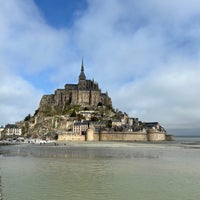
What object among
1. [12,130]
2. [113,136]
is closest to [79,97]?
[12,130]

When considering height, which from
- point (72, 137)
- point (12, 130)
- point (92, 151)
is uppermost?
point (12, 130)

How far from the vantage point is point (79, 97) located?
4225 inches

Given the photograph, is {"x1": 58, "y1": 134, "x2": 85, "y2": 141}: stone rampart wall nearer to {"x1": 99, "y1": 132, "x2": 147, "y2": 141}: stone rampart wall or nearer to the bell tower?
{"x1": 99, "y1": 132, "x2": 147, "y2": 141}: stone rampart wall

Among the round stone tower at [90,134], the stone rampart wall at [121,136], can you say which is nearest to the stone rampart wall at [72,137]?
the round stone tower at [90,134]

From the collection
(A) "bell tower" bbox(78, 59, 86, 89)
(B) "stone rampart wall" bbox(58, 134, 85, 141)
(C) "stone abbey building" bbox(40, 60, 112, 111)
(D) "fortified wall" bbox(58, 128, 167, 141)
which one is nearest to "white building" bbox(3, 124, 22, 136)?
(C) "stone abbey building" bbox(40, 60, 112, 111)

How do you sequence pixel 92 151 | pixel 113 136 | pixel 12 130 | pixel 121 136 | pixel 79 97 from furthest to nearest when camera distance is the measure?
pixel 79 97 → pixel 12 130 → pixel 121 136 → pixel 113 136 → pixel 92 151

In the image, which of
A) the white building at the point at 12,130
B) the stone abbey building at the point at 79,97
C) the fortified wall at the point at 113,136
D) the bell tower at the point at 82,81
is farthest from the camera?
the bell tower at the point at 82,81

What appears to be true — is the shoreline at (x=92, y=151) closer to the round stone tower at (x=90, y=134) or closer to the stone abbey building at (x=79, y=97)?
the round stone tower at (x=90, y=134)

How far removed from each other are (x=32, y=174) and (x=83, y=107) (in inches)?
3393

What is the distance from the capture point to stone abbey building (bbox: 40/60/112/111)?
353 feet

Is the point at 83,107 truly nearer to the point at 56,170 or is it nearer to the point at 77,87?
the point at 77,87

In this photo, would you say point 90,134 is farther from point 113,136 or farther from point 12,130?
point 12,130

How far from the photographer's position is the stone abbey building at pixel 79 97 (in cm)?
10762

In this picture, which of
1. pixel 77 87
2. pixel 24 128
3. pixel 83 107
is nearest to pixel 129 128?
pixel 83 107
